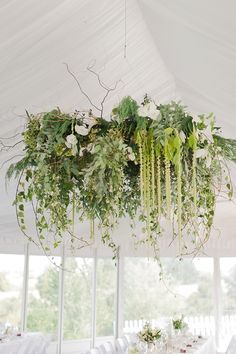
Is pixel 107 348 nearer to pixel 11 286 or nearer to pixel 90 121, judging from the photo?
pixel 90 121

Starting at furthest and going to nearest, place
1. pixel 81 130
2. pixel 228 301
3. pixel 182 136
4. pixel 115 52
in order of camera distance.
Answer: pixel 228 301, pixel 115 52, pixel 81 130, pixel 182 136

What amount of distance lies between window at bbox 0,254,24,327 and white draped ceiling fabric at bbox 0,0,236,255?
6994 mm

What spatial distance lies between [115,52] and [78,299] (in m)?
8.28

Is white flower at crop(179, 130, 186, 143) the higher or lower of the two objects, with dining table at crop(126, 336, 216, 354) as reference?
higher

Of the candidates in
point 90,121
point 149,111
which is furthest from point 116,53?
point 149,111

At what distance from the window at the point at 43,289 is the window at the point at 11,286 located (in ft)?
1.08

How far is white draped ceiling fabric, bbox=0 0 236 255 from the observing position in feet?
9.22

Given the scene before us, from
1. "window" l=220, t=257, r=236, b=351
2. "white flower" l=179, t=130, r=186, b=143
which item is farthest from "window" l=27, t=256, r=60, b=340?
"white flower" l=179, t=130, r=186, b=143

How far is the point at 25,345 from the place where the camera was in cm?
692

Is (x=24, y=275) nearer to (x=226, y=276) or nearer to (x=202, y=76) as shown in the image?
(x=226, y=276)

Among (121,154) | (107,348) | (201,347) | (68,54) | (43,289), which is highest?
(68,54)

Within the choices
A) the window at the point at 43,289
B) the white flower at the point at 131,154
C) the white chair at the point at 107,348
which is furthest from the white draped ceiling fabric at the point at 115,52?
the window at the point at 43,289

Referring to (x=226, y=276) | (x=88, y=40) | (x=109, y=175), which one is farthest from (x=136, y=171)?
(x=226, y=276)

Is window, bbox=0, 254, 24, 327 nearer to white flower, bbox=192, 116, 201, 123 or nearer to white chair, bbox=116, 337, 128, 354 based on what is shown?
white chair, bbox=116, 337, 128, 354
